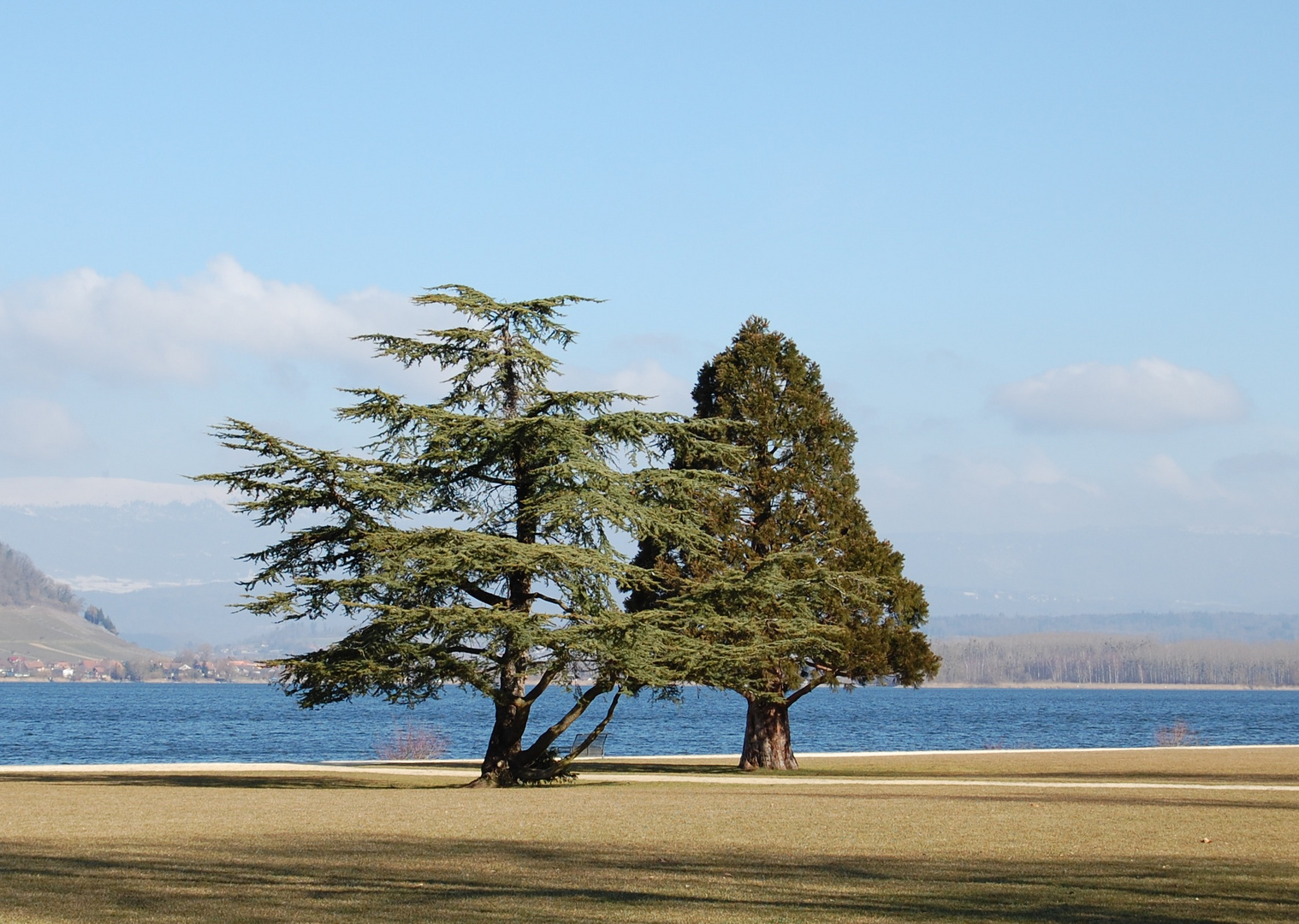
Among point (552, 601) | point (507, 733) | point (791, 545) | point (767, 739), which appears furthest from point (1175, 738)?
point (552, 601)

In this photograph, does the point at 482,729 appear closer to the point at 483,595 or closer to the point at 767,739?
the point at 767,739

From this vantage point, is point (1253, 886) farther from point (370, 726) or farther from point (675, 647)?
point (370, 726)

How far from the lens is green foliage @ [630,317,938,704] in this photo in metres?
29.4

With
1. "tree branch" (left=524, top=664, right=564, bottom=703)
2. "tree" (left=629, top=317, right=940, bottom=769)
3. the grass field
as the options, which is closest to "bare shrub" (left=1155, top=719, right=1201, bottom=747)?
"tree" (left=629, top=317, right=940, bottom=769)

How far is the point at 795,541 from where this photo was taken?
107ft

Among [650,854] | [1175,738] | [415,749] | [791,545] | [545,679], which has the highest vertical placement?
[791,545]

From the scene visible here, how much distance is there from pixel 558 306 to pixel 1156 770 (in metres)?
17.0

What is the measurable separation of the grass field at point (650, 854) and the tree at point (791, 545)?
587 cm

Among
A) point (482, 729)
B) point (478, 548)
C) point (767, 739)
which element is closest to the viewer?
point (478, 548)

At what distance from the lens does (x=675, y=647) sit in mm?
26125

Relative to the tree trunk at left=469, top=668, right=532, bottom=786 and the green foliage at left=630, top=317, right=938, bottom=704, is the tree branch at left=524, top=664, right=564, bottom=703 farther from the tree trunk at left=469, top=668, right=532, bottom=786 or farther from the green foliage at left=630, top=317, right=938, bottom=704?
the green foliage at left=630, top=317, right=938, bottom=704

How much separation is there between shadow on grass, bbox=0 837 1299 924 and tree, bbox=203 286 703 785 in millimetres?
10941

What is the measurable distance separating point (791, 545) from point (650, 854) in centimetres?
1861

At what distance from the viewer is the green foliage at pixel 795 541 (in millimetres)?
29391
